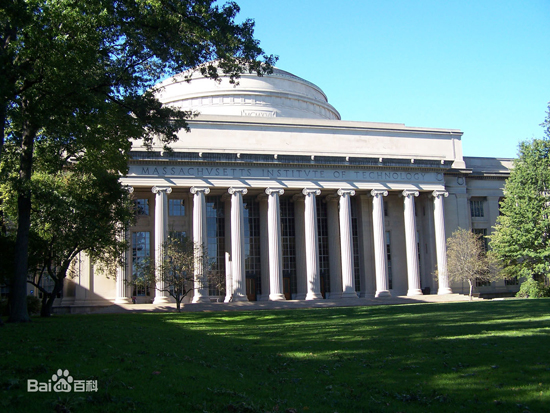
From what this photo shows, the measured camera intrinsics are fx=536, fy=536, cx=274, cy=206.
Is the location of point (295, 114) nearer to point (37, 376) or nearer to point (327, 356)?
point (327, 356)

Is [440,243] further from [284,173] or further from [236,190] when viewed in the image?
[236,190]

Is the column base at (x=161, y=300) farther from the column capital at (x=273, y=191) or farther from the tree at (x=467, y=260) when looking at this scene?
the tree at (x=467, y=260)

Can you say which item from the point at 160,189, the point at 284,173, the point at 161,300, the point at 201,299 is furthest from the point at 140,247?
the point at 284,173

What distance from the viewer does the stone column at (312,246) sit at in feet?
161

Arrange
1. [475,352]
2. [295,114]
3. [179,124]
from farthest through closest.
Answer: [295,114] → [179,124] → [475,352]

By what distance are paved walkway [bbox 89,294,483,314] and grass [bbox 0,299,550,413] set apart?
25.3m

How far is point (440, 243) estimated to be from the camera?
52.8 meters

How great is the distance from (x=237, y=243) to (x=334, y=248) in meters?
10.7

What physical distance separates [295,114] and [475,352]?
175ft

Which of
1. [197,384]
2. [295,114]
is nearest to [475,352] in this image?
[197,384]

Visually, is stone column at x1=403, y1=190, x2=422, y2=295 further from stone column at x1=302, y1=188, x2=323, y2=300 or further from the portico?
stone column at x1=302, y1=188, x2=323, y2=300

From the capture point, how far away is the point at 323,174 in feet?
168

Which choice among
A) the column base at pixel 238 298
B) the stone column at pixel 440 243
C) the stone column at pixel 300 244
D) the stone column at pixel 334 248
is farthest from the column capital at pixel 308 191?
the stone column at pixel 440 243

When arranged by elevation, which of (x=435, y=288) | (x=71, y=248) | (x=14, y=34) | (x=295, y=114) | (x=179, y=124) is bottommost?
(x=435, y=288)
